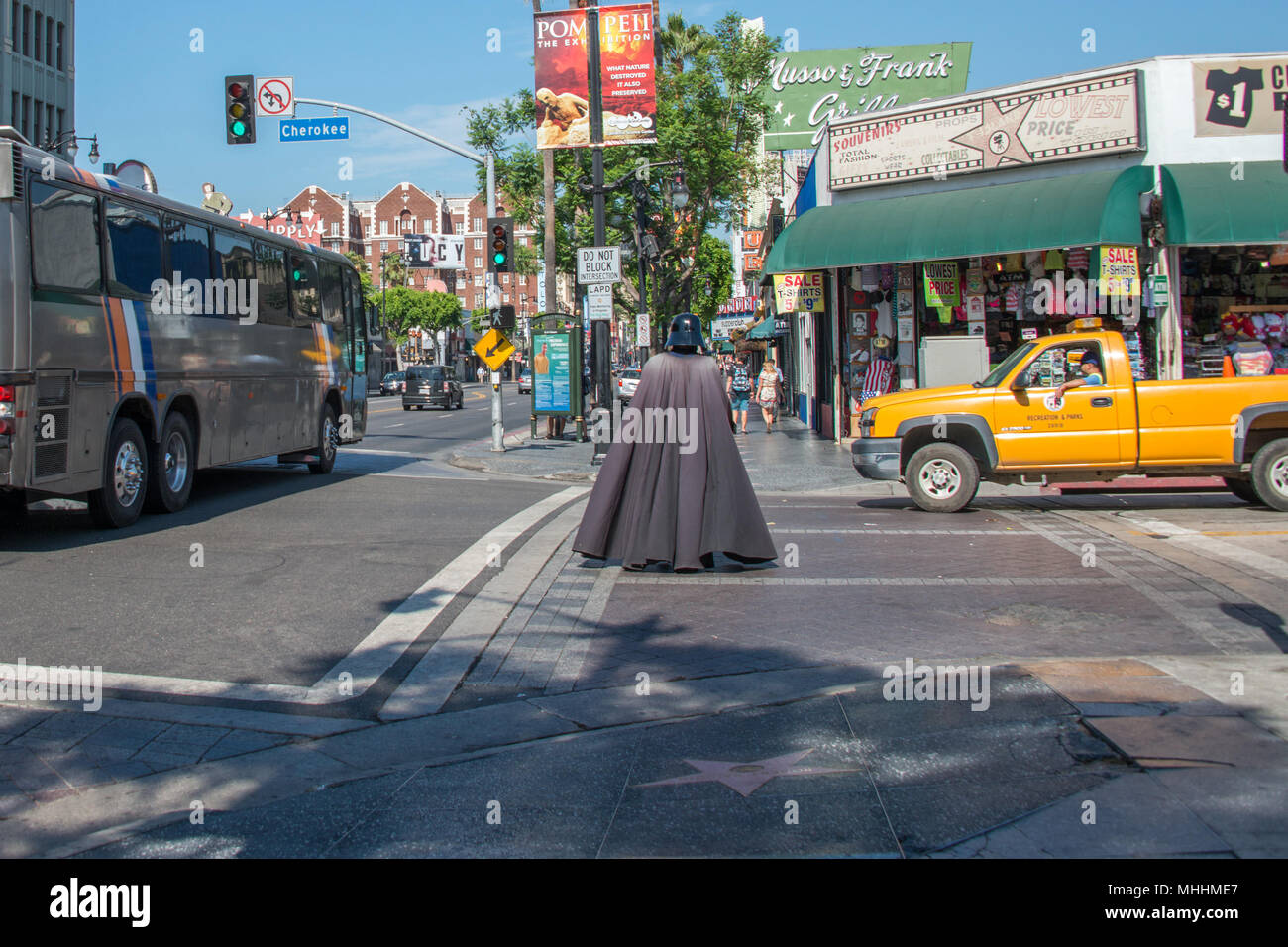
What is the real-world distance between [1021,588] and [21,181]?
28.2ft

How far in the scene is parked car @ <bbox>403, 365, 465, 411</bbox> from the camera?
44938mm

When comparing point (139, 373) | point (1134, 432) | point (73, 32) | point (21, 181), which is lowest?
point (1134, 432)

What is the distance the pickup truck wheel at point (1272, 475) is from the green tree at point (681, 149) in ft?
98.6

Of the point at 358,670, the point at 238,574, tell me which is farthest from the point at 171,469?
the point at 358,670

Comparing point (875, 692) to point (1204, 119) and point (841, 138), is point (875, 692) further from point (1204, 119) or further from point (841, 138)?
point (841, 138)

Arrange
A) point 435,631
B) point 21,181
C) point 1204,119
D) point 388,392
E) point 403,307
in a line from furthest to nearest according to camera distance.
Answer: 1. point 403,307
2. point 388,392
3. point 1204,119
4. point 21,181
5. point 435,631

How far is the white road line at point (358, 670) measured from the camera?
5.95 meters

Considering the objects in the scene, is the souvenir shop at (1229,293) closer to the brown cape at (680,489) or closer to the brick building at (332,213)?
the brown cape at (680,489)

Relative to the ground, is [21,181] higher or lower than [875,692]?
higher

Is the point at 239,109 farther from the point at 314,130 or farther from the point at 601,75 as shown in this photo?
the point at 601,75

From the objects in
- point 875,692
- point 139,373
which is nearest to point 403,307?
point 139,373

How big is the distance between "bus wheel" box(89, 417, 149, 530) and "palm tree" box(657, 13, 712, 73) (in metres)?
37.0

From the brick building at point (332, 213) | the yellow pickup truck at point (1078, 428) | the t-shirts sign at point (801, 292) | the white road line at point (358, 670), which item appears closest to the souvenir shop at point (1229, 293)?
the yellow pickup truck at point (1078, 428)
